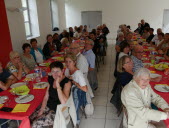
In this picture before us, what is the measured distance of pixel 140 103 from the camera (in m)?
1.82

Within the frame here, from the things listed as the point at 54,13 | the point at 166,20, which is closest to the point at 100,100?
the point at 54,13

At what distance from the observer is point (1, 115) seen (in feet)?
5.94

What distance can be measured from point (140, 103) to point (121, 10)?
982 centimetres

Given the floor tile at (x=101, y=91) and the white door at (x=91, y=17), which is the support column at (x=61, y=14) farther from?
the floor tile at (x=101, y=91)

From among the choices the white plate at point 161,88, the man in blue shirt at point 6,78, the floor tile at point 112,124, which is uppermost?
the man in blue shirt at point 6,78

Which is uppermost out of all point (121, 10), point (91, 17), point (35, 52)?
point (121, 10)

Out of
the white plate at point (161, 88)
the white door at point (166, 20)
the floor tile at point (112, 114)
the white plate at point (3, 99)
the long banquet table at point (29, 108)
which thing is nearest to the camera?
the long banquet table at point (29, 108)

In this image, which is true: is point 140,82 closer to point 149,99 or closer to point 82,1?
point 149,99

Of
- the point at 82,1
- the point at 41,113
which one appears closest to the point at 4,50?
the point at 41,113

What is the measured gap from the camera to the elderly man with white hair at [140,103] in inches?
70.4

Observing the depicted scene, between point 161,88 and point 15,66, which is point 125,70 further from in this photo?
point 15,66

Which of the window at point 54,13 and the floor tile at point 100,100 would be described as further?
the window at point 54,13

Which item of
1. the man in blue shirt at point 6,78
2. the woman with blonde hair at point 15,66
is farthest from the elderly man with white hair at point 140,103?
the woman with blonde hair at point 15,66

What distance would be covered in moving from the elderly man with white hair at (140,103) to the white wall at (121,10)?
957 cm
